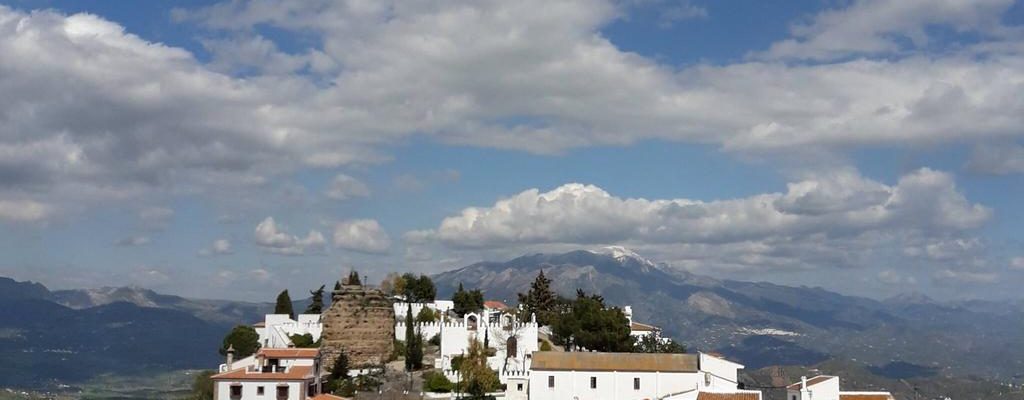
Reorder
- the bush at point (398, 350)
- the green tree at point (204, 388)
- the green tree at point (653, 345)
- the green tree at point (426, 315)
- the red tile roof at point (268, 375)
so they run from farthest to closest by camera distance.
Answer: the green tree at point (426, 315), the green tree at point (653, 345), the bush at point (398, 350), the green tree at point (204, 388), the red tile roof at point (268, 375)

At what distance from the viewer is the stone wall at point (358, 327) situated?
72.1 metres

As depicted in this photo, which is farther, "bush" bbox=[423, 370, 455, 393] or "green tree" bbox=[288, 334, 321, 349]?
"green tree" bbox=[288, 334, 321, 349]

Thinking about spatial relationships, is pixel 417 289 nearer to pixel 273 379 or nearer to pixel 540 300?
pixel 540 300

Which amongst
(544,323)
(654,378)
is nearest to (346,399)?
(654,378)

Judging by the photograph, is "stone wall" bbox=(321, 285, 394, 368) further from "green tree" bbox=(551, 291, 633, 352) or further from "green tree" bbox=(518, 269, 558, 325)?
"green tree" bbox=(518, 269, 558, 325)

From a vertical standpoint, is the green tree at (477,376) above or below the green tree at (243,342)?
below

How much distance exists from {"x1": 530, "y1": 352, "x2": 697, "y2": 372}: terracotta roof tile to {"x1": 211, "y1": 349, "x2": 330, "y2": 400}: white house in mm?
15642

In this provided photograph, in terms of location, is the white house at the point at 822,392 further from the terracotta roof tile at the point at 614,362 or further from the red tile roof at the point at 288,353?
the red tile roof at the point at 288,353

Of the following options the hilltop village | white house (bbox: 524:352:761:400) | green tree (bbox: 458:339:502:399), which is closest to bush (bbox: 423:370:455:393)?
the hilltop village

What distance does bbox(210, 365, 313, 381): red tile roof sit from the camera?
6044 centimetres

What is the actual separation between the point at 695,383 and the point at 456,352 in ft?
63.4

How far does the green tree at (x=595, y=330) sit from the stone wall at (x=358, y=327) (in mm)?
14808

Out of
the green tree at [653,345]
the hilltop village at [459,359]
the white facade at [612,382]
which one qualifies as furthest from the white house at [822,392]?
the green tree at [653,345]

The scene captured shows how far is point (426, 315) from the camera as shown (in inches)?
3164
